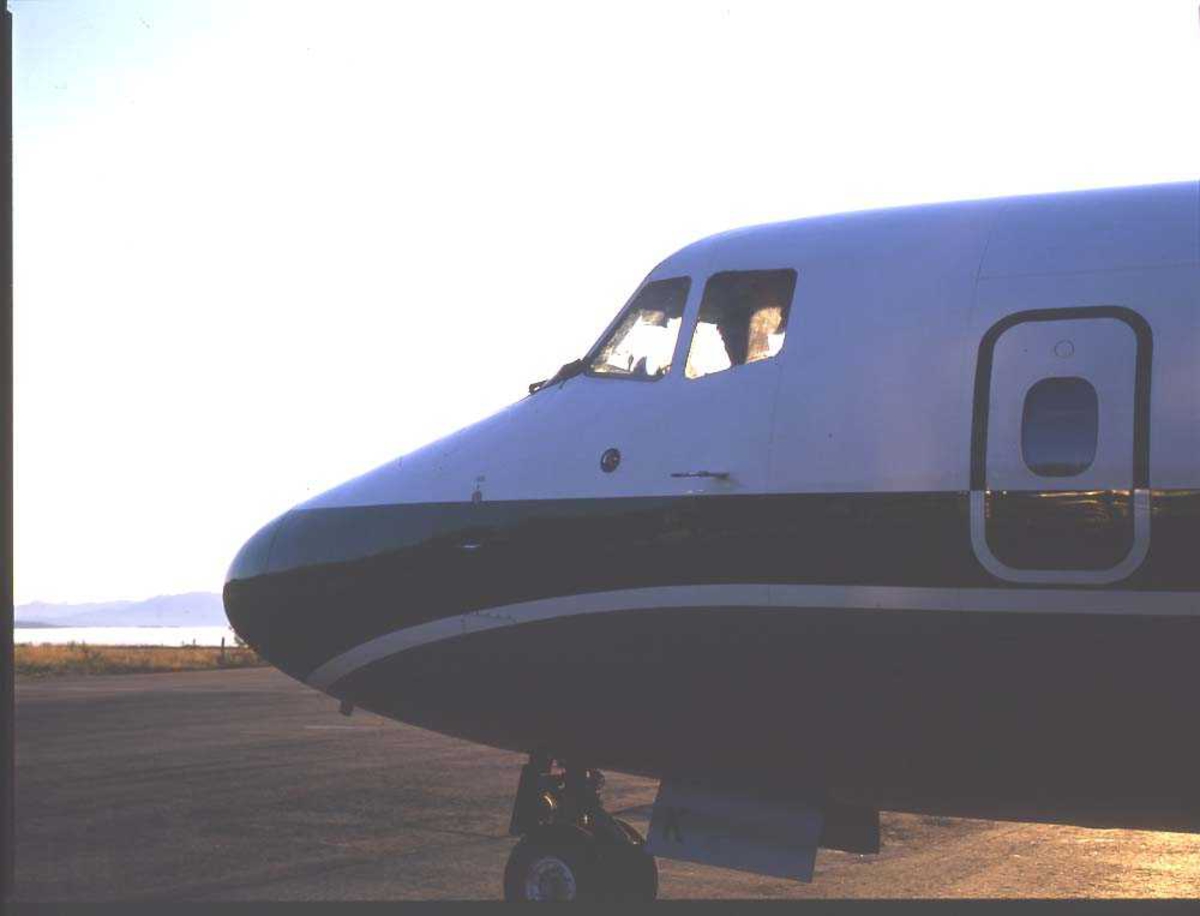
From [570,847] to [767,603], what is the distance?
74.5 inches

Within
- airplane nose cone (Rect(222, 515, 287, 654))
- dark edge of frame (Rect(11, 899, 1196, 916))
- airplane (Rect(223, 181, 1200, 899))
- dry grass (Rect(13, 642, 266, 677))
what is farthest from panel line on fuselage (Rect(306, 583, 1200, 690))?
dry grass (Rect(13, 642, 266, 677))

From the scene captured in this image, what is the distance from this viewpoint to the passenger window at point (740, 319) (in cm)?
799

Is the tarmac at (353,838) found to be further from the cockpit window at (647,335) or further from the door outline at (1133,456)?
the door outline at (1133,456)

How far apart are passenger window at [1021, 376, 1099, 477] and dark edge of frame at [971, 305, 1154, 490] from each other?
174mm

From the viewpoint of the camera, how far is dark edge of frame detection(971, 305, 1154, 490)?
22.4 feet

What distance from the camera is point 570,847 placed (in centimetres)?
839

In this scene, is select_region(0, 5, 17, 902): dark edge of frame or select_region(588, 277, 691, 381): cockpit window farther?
select_region(588, 277, 691, 381): cockpit window

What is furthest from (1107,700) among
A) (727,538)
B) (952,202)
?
(952,202)

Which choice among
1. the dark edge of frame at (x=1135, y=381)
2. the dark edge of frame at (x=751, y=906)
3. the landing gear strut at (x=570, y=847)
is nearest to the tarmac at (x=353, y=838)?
the dark edge of frame at (x=751, y=906)

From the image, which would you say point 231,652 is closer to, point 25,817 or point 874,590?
point 25,817

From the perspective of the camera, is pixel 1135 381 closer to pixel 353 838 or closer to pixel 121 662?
pixel 353 838

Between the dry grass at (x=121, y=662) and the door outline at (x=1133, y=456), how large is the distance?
3647cm

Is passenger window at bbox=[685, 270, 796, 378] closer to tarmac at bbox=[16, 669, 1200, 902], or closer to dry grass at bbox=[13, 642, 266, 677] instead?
tarmac at bbox=[16, 669, 1200, 902]

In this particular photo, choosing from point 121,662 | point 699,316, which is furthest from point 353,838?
point 121,662
